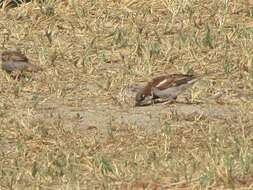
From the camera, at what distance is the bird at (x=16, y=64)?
1123cm

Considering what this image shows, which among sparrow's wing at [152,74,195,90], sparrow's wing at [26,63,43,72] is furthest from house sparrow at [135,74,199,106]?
sparrow's wing at [26,63,43,72]

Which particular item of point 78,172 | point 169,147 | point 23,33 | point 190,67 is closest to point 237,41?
point 190,67

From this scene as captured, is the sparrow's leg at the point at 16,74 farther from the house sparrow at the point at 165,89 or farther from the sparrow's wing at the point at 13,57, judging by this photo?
the house sparrow at the point at 165,89

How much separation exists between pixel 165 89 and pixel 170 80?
5.4 inches

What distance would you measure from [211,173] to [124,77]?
3.76 meters

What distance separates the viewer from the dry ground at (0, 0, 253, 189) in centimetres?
780

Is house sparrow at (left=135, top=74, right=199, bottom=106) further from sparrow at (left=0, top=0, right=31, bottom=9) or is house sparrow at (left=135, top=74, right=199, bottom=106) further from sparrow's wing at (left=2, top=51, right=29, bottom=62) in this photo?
sparrow at (left=0, top=0, right=31, bottom=9)

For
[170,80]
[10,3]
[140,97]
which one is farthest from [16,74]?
[10,3]

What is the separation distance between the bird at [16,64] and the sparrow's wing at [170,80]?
5.20 feet

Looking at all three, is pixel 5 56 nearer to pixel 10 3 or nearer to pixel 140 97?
pixel 140 97

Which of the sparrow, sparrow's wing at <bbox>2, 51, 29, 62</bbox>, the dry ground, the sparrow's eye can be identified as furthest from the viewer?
the sparrow

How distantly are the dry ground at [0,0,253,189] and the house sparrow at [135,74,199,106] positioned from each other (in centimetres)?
12

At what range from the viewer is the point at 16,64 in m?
11.2

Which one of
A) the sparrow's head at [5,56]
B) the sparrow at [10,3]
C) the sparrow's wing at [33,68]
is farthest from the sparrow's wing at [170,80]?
the sparrow at [10,3]
